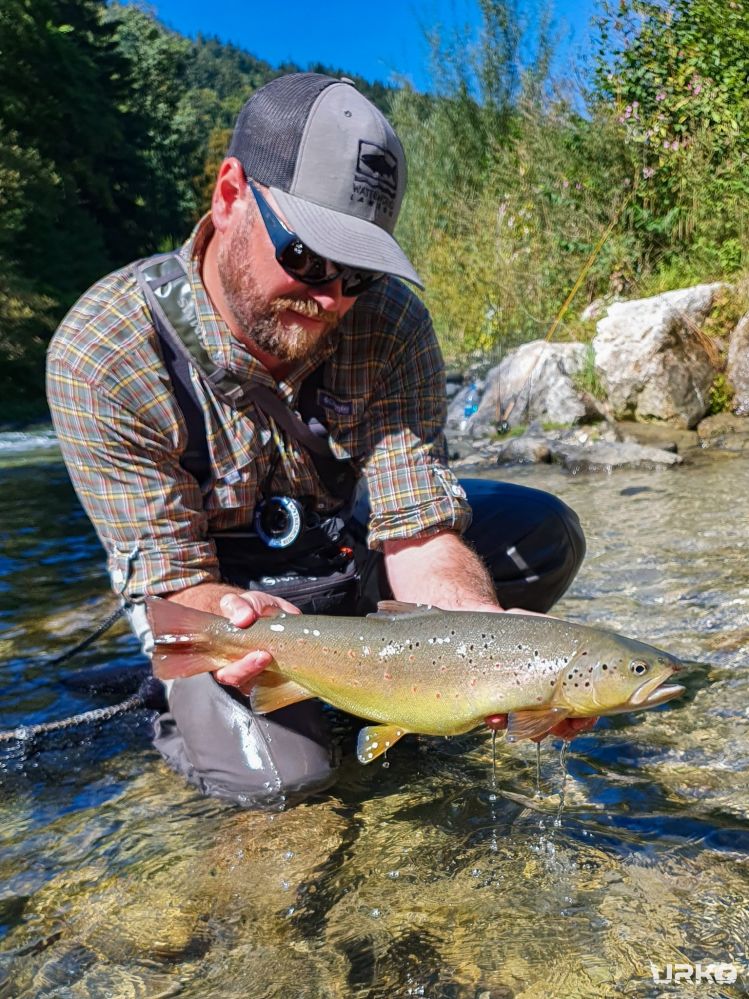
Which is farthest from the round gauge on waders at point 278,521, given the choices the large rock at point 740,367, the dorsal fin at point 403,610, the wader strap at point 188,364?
the large rock at point 740,367

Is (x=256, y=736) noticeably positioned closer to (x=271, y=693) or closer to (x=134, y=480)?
(x=271, y=693)

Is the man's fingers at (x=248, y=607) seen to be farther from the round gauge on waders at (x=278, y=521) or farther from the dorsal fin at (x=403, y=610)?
the round gauge on waders at (x=278, y=521)

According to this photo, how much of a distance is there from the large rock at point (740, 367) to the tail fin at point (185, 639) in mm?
8387

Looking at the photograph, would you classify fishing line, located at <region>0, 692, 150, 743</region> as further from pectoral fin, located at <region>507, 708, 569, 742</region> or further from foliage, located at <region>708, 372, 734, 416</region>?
foliage, located at <region>708, 372, 734, 416</region>

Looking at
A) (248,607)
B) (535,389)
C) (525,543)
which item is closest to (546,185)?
(535,389)

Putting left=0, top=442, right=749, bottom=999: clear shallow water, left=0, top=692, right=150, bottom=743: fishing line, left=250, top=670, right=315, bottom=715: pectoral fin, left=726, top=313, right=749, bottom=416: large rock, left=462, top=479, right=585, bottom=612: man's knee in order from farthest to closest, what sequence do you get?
1. left=726, top=313, right=749, bottom=416: large rock
2. left=462, top=479, right=585, bottom=612: man's knee
3. left=0, top=692, right=150, bottom=743: fishing line
4. left=250, top=670, right=315, bottom=715: pectoral fin
5. left=0, top=442, right=749, bottom=999: clear shallow water

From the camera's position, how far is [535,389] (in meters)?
11.4

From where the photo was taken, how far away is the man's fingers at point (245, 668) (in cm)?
268

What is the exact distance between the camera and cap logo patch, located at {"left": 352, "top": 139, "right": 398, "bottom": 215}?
287 cm

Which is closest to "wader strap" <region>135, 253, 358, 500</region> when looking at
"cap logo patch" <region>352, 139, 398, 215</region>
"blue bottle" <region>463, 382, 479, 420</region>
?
"cap logo patch" <region>352, 139, 398, 215</region>

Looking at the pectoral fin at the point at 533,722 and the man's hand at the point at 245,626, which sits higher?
the man's hand at the point at 245,626

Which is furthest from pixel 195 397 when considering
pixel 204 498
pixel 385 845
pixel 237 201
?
pixel 385 845

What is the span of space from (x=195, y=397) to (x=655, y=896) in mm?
1968

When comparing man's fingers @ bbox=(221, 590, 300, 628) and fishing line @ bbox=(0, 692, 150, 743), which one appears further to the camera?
fishing line @ bbox=(0, 692, 150, 743)
